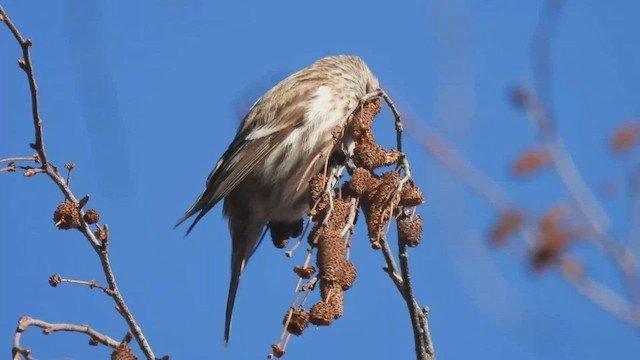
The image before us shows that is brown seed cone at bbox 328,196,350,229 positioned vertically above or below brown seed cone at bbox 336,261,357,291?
above

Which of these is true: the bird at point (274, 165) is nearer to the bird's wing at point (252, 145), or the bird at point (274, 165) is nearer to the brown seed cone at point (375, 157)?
the bird's wing at point (252, 145)

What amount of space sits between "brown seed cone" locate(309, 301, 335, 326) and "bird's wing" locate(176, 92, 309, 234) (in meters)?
2.11

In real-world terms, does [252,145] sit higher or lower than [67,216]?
higher

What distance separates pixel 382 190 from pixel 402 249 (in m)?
0.23

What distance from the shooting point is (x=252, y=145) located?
188 inches

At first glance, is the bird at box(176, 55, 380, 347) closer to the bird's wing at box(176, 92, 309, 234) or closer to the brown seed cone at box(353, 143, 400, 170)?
the bird's wing at box(176, 92, 309, 234)

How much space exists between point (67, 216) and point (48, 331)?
507mm

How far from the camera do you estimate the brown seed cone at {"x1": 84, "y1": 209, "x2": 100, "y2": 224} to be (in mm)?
2602

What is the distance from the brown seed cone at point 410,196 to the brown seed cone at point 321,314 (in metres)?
0.59

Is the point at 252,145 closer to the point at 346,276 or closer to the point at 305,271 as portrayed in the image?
the point at 305,271

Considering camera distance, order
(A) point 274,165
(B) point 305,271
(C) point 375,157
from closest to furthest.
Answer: (B) point 305,271, (C) point 375,157, (A) point 274,165

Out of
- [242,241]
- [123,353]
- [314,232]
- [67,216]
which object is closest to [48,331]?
[123,353]

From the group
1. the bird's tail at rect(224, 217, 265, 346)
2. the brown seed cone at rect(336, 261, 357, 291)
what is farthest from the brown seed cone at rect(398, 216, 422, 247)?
the bird's tail at rect(224, 217, 265, 346)

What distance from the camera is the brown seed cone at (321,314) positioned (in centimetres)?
224
